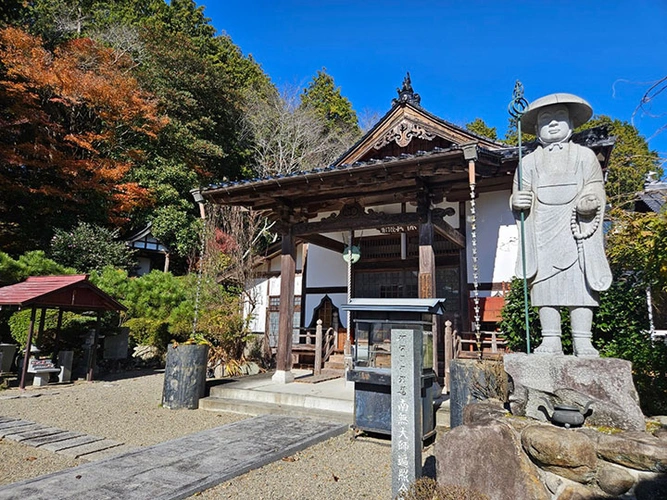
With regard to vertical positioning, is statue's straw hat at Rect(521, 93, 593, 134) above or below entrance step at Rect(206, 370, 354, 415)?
above

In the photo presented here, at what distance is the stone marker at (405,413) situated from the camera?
344 cm

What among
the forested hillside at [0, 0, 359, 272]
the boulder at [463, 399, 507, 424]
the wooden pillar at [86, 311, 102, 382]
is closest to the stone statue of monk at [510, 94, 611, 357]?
the boulder at [463, 399, 507, 424]

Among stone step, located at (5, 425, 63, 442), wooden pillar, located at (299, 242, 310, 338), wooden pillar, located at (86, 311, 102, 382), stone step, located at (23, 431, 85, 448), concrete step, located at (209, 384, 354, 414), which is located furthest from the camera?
wooden pillar, located at (299, 242, 310, 338)

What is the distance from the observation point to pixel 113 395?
29.2 feet

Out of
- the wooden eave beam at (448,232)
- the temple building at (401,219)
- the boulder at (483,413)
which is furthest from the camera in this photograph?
the wooden eave beam at (448,232)

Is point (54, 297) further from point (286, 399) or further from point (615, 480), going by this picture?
point (615, 480)

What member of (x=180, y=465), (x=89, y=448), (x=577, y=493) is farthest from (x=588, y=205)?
(x=89, y=448)

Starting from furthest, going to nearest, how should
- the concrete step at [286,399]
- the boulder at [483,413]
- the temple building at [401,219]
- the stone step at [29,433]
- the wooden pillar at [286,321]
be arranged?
the wooden pillar at [286,321] < the temple building at [401,219] < the concrete step at [286,399] < the stone step at [29,433] < the boulder at [483,413]

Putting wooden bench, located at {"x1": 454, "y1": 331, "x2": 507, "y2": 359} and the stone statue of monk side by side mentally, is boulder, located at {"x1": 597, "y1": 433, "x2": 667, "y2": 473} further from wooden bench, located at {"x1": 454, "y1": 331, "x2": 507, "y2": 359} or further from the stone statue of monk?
wooden bench, located at {"x1": 454, "y1": 331, "x2": 507, "y2": 359}

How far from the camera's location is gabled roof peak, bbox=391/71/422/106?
37.6ft

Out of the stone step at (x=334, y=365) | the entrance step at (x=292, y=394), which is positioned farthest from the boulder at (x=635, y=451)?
the stone step at (x=334, y=365)

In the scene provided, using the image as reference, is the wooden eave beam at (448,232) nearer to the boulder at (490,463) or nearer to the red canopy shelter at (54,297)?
the boulder at (490,463)

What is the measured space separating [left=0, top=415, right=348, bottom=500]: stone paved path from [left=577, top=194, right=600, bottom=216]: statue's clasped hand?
4120 mm

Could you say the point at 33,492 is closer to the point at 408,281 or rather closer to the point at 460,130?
the point at 408,281
